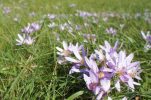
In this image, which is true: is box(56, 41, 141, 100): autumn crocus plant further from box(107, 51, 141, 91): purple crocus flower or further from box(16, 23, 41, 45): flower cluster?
box(16, 23, 41, 45): flower cluster

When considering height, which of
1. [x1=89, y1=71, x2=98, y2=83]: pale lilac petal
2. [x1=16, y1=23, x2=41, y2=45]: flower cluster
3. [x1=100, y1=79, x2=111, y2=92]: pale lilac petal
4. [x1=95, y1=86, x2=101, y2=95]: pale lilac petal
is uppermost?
[x1=16, y1=23, x2=41, y2=45]: flower cluster

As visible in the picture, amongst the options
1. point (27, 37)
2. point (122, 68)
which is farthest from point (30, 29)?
point (122, 68)

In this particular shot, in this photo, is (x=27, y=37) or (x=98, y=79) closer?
(x=98, y=79)

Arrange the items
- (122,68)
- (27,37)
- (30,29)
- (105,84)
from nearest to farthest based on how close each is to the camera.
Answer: (105,84) < (122,68) < (27,37) < (30,29)

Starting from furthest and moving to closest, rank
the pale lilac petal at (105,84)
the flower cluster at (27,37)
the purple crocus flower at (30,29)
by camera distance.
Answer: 1. the purple crocus flower at (30,29)
2. the flower cluster at (27,37)
3. the pale lilac petal at (105,84)

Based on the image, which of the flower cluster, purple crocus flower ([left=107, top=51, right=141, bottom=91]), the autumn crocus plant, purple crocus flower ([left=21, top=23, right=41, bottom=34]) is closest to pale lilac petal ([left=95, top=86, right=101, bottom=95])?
the autumn crocus plant

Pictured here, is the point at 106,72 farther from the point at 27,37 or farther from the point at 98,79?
the point at 27,37

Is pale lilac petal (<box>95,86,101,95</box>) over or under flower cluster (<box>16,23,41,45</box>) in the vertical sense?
under

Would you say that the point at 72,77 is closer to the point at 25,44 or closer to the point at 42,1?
the point at 25,44

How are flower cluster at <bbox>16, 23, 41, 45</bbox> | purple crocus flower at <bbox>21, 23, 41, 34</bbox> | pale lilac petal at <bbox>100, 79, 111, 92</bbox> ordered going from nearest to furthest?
pale lilac petal at <bbox>100, 79, 111, 92</bbox>
flower cluster at <bbox>16, 23, 41, 45</bbox>
purple crocus flower at <bbox>21, 23, 41, 34</bbox>

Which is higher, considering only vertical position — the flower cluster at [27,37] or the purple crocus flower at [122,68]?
the flower cluster at [27,37]

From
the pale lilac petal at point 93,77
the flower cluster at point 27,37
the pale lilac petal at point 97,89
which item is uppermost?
the flower cluster at point 27,37

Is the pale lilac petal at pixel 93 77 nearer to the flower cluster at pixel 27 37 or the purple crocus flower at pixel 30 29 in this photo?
the flower cluster at pixel 27 37

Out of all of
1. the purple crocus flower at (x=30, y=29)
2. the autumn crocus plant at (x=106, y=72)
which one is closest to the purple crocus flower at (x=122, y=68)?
the autumn crocus plant at (x=106, y=72)
